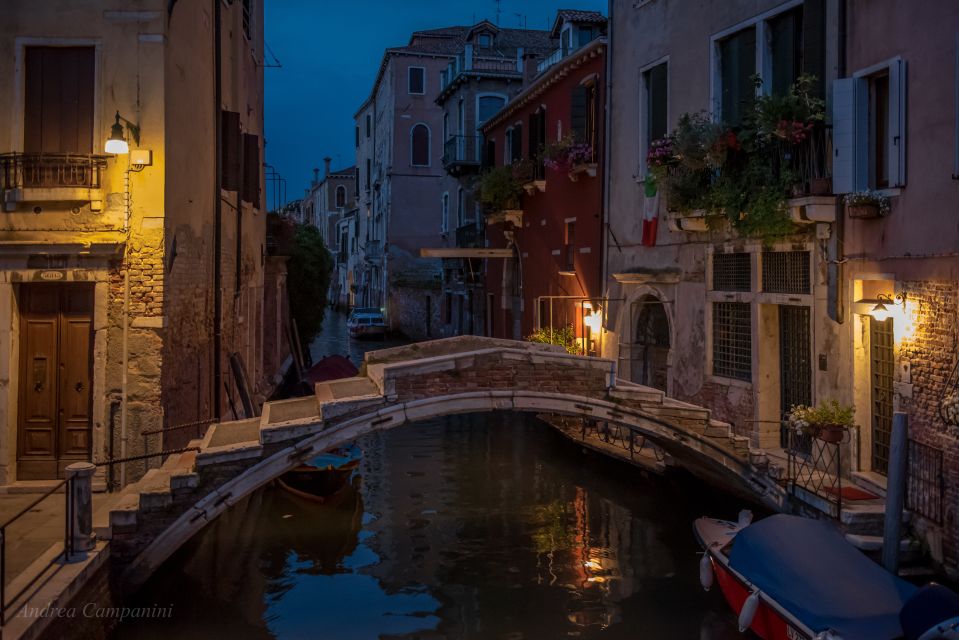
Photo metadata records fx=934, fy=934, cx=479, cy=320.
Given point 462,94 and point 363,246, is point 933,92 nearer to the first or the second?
point 462,94

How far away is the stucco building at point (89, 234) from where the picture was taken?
8648 millimetres

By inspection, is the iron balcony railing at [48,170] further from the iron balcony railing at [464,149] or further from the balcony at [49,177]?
the iron balcony railing at [464,149]

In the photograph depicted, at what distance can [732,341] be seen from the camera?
1105 cm

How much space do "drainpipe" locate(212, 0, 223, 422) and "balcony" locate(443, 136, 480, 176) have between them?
14.8 m

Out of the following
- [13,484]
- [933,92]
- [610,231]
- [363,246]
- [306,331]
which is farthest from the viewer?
[363,246]

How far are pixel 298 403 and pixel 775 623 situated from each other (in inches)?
193

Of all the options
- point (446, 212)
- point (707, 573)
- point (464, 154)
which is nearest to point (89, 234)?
point (707, 573)

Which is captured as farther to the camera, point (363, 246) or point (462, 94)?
point (363, 246)

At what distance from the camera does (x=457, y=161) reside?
2588 centimetres

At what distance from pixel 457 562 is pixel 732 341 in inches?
167

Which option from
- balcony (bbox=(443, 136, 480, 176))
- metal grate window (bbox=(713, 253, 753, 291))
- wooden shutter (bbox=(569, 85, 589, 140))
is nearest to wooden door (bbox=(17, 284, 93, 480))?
metal grate window (bbox=(713, 253, 753, 291))

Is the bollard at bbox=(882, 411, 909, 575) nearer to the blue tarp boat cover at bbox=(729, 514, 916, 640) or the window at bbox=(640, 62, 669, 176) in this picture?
the blue tarp boat cover at bbox=(729, 514, 916, 640)

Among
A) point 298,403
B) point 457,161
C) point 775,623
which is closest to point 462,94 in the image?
point 457,161

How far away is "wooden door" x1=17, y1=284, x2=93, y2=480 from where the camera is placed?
9.06 m
